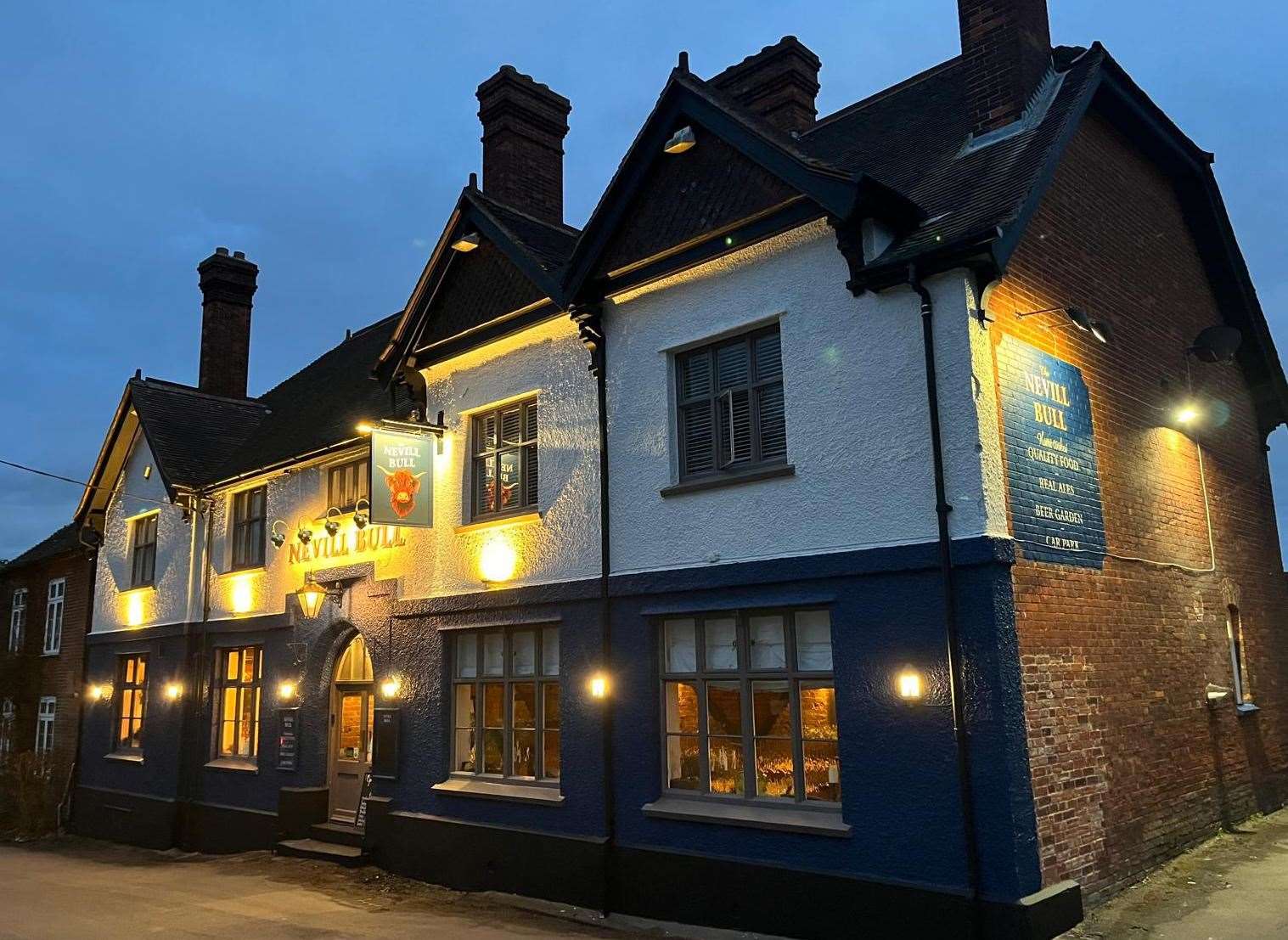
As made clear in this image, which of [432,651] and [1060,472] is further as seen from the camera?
[432,651]

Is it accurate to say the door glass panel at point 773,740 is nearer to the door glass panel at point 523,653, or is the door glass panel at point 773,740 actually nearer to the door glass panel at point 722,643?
the door glass panel at point 722,643

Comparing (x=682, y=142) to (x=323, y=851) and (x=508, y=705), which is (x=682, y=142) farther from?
(x=323, y=851)

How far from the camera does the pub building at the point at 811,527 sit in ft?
27.9

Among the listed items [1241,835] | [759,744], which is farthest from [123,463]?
[1241,835]

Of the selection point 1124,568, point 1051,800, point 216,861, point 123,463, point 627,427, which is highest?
point 123,463

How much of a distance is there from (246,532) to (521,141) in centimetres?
796

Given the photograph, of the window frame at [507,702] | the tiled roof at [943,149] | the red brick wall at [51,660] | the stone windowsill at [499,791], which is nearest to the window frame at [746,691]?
the window frame at [507,702]

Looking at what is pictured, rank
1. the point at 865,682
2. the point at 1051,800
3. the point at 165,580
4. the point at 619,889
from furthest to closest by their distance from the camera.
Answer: the point at 165,580 → the point at 619,889 → the point at 865,682 → the point at 1051,800

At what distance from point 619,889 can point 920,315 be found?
20.4ft

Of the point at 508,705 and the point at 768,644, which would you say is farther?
the point at 508,705

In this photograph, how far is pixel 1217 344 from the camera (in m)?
12.1

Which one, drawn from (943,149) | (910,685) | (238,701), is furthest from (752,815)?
(238,701)

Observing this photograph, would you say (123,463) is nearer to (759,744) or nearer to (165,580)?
Result: (165,580)

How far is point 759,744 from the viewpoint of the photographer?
9.63 m
